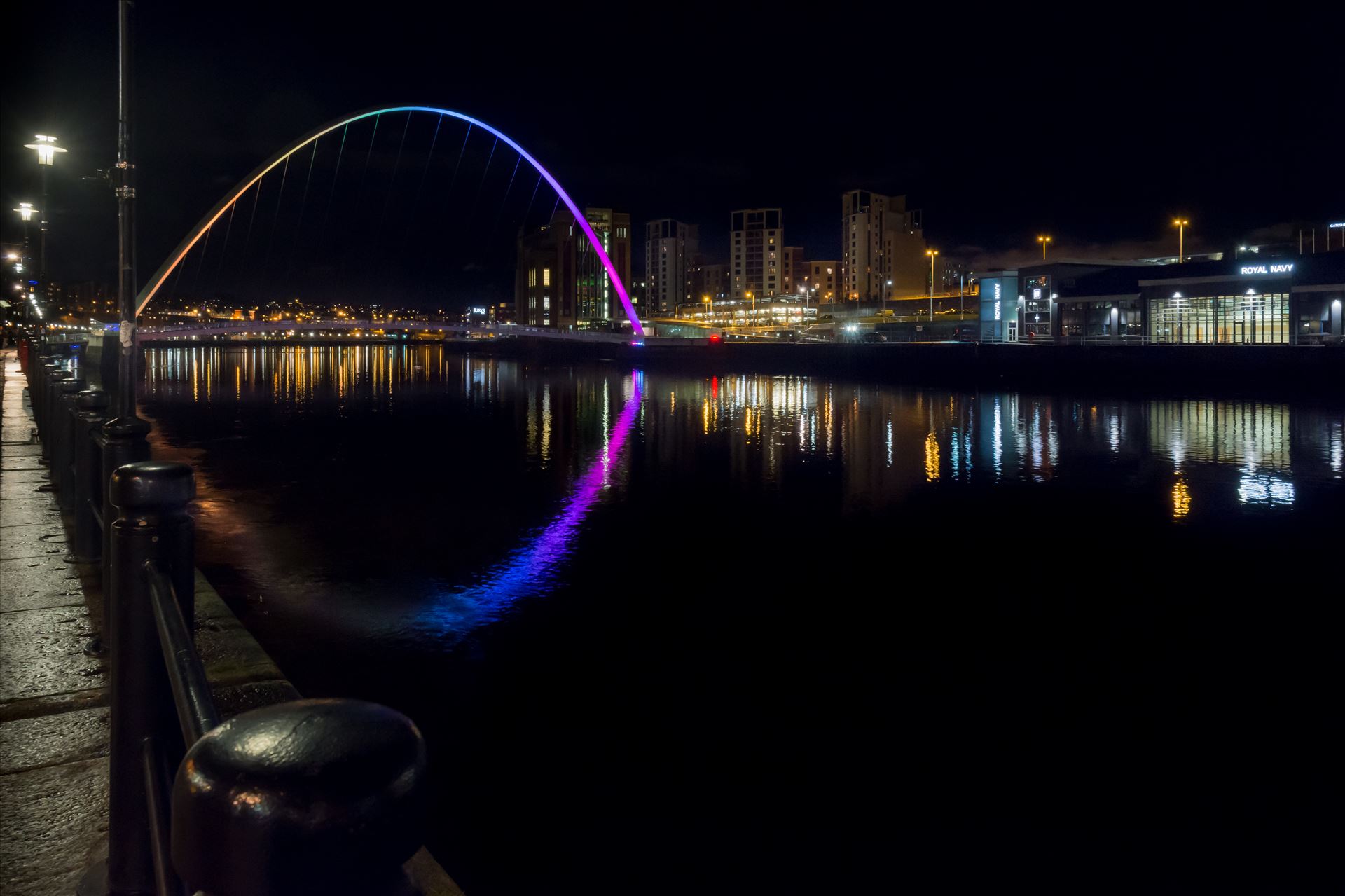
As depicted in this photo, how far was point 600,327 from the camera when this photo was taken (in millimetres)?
125438

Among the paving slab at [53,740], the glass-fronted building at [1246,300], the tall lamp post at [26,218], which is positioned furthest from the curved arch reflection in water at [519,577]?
the glass-fronted building at [1246,300]

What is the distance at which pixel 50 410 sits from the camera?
39.3 ft

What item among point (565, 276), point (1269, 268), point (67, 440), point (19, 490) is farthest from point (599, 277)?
point (67, 440)

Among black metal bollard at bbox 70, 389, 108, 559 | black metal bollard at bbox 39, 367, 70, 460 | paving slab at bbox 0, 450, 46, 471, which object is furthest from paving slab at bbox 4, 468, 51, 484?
black metal bollard at bbox 70, 389, 108, 559

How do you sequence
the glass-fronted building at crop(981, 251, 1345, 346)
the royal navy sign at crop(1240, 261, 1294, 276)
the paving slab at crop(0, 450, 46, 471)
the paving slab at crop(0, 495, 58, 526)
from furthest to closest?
the royal navy sign at crop(1240, 261, 1294, 276) < the glass-fronted building at crop(981, 251, 1345, 346) < the paving slab at crop(0, 450, 46, 471) < the paving slab at crop(0, 495, 58, 526)

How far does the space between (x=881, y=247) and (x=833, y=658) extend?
19059cm

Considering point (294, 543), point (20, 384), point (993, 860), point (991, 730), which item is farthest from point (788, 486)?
point (20, 384)

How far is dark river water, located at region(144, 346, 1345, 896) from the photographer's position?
196 inches

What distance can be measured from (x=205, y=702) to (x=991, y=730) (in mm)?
5265

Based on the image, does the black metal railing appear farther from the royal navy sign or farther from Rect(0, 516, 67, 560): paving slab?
the royal navy sign

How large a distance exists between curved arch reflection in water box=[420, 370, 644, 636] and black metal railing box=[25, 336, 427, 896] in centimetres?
580

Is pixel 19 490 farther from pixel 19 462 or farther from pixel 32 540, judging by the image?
pixel 32 540

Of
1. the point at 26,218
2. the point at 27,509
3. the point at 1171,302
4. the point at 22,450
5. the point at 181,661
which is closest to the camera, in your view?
the point at 181,661

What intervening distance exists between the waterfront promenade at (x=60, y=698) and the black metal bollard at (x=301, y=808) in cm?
44
